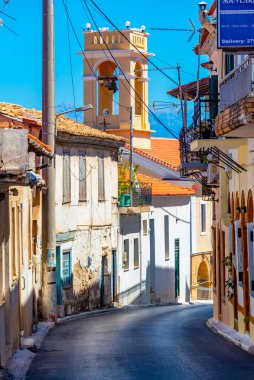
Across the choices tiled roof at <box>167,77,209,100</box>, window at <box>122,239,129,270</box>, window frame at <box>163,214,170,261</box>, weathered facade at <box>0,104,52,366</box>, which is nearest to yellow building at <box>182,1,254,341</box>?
tiled roof at <box>167,77,209,100</box>

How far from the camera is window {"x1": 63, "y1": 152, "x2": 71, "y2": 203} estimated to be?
38.4m

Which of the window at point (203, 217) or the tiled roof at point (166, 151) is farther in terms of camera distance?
the tiled roof at point (166, 151)

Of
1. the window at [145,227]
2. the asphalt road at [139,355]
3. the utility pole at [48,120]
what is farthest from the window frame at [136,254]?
the asphalt road at [139,355]

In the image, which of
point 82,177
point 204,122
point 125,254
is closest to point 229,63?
point 204,122

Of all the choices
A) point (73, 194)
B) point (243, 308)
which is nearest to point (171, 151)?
point (73, 194)

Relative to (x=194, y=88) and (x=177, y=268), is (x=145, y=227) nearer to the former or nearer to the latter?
(x=177, y=268)

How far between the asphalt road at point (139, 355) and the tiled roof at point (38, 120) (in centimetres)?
656

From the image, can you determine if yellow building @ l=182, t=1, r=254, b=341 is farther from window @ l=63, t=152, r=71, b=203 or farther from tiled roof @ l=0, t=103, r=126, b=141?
window @ l=63, t=152, r=71, b=203

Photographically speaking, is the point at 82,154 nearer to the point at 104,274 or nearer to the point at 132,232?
the point at 104,274

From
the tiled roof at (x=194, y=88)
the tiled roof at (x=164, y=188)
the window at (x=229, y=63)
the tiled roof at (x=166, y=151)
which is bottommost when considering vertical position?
the tiled roof at (x=164, y=188)

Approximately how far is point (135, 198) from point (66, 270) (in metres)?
10.7

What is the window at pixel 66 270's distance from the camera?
3775 centimetres

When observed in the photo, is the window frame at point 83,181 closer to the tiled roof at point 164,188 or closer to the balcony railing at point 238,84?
the tiled roof at point 164,188

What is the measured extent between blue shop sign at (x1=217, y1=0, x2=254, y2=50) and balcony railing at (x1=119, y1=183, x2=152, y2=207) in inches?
1112
